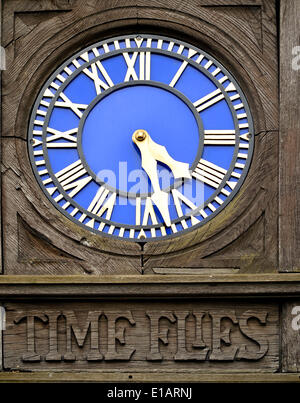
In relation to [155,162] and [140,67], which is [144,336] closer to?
[155,162]

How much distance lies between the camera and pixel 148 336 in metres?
10.9

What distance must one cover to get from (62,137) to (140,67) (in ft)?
2.01

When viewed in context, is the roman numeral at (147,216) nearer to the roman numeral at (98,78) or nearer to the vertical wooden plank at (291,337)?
the roman numeral at (98,78)

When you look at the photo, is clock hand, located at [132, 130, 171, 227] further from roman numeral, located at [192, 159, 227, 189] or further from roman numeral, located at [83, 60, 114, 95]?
roman numeral, located at [83, 60, 114, 95]

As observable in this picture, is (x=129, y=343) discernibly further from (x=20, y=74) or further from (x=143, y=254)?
(x=20, y=74)

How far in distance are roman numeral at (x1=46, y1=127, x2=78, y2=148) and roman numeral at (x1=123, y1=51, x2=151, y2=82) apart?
1.46 ft

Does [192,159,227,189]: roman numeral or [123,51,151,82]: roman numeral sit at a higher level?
[123,51,151,82]: roman numeral

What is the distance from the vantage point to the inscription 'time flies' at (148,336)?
35.8 ft

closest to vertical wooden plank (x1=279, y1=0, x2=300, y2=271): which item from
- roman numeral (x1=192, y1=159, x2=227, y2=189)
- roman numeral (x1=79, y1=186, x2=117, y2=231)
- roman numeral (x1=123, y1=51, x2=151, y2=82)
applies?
roman numeral (x1=192, y1=159, x2=227, y2=189)

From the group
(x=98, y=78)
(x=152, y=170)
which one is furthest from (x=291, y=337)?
(x=98, y=78)

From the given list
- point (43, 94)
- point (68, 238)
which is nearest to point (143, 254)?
point (68, 238)

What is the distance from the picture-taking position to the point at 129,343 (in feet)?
35.9

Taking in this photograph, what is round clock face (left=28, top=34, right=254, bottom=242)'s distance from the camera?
11.1 metres

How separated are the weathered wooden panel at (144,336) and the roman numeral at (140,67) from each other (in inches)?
52.6
